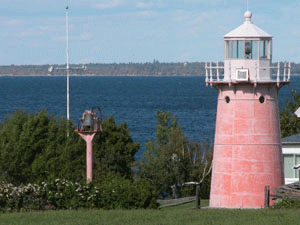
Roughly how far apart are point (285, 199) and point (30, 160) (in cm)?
2020

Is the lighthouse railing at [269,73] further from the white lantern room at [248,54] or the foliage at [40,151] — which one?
the foliage at [40,151]

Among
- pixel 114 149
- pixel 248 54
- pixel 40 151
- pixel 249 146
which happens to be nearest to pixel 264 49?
pixel 248 54

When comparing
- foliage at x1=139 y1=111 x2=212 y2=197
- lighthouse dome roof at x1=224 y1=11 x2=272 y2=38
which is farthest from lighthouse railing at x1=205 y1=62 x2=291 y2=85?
foliage at x1=139 y1=111 x2=212 y2=197

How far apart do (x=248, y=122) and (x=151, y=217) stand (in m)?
11.7

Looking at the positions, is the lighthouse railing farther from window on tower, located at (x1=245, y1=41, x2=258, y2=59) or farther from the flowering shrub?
the flowering shrub

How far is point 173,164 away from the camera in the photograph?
5616 centimetres

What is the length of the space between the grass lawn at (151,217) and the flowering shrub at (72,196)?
2370mm

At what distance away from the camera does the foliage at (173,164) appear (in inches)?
2192

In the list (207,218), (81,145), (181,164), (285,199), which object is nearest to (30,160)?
(81,145)

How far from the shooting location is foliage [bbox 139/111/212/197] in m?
55.7

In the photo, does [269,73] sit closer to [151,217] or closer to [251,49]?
[251,49]

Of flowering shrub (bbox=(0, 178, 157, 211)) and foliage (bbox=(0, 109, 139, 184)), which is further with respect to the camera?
foliage (bbox=(0, 109, 139, 184))

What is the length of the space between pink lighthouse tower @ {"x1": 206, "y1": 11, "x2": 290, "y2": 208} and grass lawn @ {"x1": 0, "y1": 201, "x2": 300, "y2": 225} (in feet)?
29.3

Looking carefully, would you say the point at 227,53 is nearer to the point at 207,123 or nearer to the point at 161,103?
the point at 207,123
